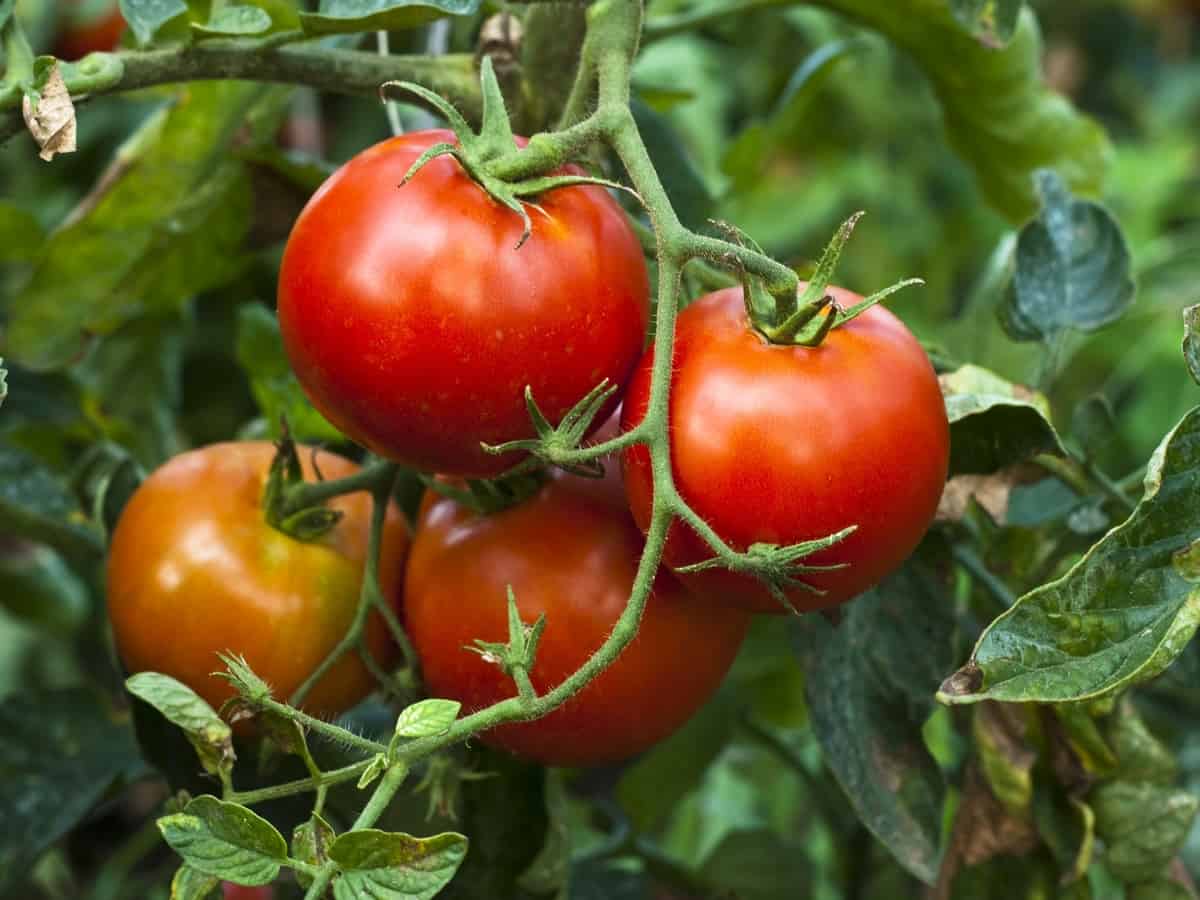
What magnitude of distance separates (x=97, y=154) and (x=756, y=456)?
1340mm

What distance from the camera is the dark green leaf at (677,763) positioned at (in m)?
1.08

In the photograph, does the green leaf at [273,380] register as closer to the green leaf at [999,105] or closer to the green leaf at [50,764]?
the green leaf at [50,764]

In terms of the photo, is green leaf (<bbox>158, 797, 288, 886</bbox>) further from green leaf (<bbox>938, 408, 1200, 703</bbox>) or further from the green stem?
green leaf (<bbox>938, 408, 1200, 703</bbox>)

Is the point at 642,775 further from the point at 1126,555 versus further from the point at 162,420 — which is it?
the point at 1126,555

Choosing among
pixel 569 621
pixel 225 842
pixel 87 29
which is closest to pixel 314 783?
pixel 225 842

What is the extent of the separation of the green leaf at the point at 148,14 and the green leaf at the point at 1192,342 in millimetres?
477

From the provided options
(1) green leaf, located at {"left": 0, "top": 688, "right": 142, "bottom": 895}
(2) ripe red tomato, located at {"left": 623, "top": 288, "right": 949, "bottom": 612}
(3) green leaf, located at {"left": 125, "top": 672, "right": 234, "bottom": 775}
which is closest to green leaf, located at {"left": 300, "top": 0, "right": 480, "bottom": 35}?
(2) ripe red tomato, located at {"left": 623, "top": 288, "right": 949, "bottom": 612}

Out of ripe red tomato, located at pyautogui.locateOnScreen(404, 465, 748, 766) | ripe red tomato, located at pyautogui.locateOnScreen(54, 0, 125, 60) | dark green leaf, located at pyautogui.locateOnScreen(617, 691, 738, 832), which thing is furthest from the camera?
ripe red tomato, located at pyautogui.locateOnScreen(54, 0, 125, 60)

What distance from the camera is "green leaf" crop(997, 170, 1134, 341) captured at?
2.71ft

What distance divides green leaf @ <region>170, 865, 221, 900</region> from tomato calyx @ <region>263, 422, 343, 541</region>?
0.66 ft

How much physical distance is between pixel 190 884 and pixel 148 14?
416 millimetres

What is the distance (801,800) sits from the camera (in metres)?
1.45

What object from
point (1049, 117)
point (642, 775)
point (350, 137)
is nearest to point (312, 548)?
point (642, 775)

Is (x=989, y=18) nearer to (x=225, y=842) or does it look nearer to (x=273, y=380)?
(x=273, y=380)
